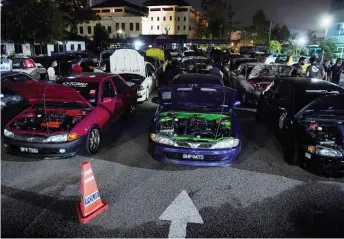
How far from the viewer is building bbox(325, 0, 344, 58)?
32.3 m

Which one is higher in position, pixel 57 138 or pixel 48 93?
pixel 48 93

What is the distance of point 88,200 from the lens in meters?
4.17

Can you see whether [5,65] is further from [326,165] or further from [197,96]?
[326,165]

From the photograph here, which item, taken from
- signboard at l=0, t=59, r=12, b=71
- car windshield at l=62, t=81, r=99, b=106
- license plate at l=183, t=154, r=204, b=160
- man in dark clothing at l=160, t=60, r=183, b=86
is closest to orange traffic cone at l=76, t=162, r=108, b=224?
license plate at l=183, t=154, r=204, b=160

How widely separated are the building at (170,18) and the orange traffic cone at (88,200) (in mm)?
98479

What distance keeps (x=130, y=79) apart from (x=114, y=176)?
755 cm

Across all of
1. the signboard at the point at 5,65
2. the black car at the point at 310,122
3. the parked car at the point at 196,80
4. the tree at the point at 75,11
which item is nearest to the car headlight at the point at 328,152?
the black car at the point at 310,122

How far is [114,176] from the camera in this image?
5516mm

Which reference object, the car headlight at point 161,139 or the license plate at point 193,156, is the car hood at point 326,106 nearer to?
the license plate at point 193,156

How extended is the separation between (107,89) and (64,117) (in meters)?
1.62

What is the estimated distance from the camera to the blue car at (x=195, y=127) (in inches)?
214

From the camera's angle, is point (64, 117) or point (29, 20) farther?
point (29, 20)

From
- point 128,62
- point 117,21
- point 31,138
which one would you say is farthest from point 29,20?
point 117,21

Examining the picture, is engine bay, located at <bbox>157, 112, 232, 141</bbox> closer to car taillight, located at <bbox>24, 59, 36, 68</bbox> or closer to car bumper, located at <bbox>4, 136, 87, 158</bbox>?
car bumper, located at <bbox>4, 136, 87, 158</bbox>
